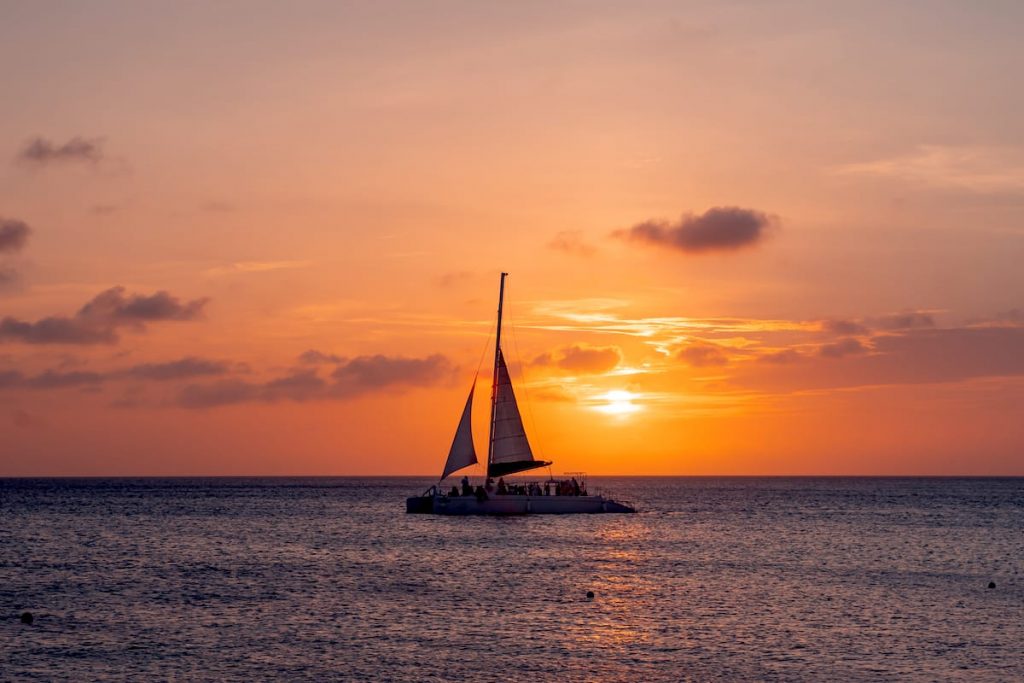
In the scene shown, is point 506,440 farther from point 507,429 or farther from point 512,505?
point 512,505

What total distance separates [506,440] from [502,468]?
272 cm

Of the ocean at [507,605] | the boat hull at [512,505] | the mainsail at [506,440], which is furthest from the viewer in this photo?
the mainsail at [506,440]

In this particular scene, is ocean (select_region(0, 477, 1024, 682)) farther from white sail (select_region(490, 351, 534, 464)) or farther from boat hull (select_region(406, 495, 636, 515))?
white sail (select_region(490, 351, 534, 464))

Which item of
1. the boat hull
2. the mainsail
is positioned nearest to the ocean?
the boat hull

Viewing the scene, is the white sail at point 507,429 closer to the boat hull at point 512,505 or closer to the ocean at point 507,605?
the boat hull at point 512,505

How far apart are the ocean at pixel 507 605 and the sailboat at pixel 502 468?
5.62 metres

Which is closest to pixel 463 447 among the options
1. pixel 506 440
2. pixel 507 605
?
pixel 506 440

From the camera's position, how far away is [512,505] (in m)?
111

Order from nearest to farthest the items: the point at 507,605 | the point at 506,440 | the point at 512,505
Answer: the point at 507,605, the point at 512,505, the point at 506,440

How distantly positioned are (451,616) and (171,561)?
104ft

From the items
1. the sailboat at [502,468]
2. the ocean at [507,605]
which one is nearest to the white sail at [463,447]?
the sailboat at [502,468]

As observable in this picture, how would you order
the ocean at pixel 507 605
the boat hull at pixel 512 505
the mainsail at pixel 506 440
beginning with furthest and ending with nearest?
the mainsail at pixel 506 440 → the boat hull at pixel 512 505 → the ocean at pixel 507 605

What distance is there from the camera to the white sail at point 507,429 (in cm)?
11406

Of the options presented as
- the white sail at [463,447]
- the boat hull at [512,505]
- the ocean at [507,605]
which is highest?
the white sail at [463,447]
